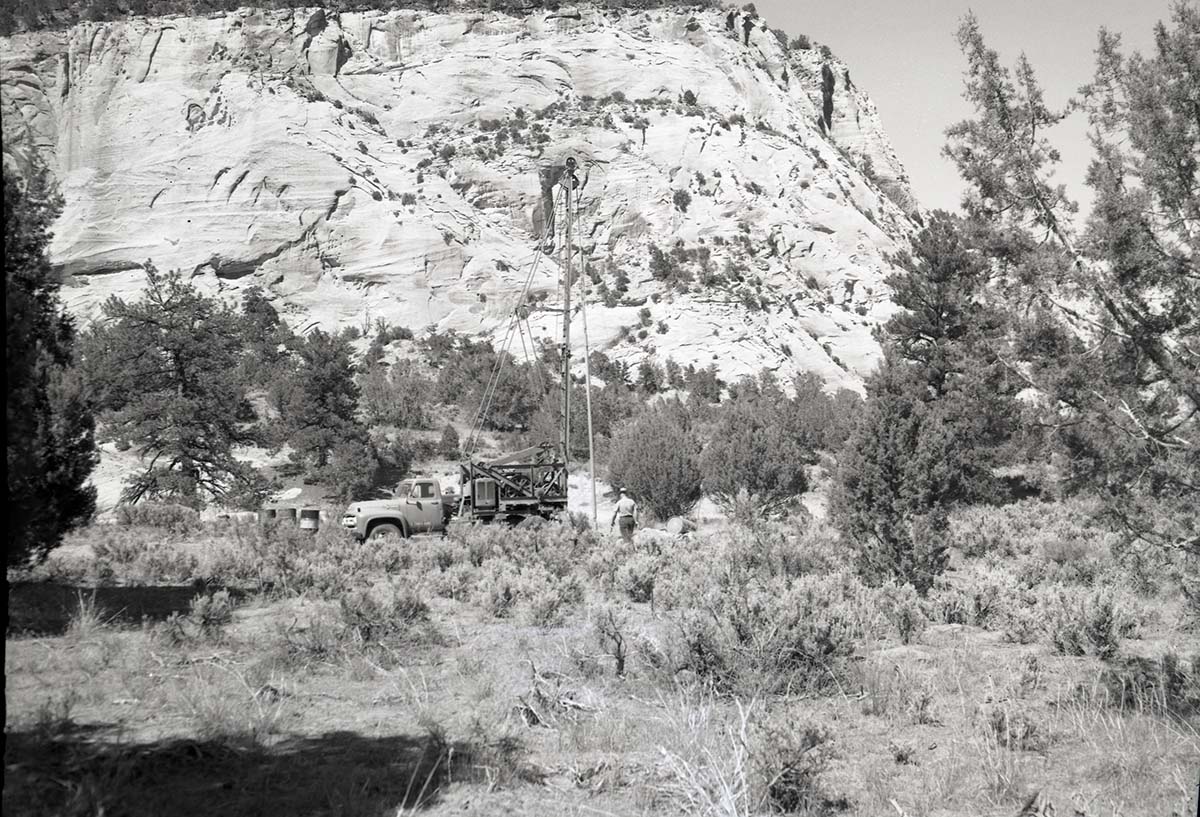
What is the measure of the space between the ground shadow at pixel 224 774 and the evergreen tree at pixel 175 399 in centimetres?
2009

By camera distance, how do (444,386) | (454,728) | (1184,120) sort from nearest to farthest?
(454,728)
(1184,120)
(444,386)

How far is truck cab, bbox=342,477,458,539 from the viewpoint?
17094 mm

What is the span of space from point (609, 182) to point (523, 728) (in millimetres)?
54937

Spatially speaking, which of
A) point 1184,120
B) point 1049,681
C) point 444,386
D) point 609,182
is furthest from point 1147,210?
point 609,182

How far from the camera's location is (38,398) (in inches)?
210

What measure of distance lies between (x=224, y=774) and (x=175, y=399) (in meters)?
21.4

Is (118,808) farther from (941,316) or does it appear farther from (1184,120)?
(941,316)

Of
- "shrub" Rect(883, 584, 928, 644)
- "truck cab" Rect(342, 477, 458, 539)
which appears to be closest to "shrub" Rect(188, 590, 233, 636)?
"shrub" Rect(883, 584, 928, 644)

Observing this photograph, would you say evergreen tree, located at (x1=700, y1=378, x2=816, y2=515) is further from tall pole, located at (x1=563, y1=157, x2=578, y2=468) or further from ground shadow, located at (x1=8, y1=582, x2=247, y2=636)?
ground shadow, located at (x1=8, y1=582, x2=247, y2=636)

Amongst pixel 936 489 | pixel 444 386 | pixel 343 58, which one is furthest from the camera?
pixel 343 58

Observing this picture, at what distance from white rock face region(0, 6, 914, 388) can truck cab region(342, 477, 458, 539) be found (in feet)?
89.7

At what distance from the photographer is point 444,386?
140 feet

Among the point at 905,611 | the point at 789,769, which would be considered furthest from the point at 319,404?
the point at 789,769

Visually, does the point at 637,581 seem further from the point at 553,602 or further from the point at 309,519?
the point at 309,519
